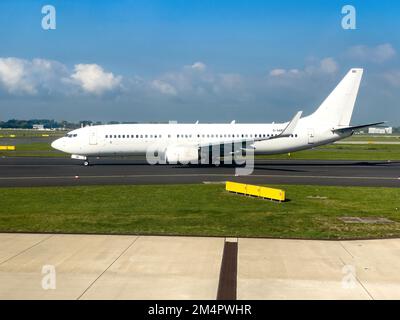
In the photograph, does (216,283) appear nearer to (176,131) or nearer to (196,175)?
(196,175)

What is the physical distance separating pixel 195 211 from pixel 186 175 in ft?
50.8

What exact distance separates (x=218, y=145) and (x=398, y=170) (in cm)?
1736

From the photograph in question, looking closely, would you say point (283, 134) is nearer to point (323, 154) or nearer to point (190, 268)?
point (323, 154)

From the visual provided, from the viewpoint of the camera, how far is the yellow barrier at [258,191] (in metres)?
23.7

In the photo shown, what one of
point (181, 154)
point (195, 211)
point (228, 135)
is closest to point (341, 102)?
point (228, 135)

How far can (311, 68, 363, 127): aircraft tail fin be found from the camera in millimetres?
43875

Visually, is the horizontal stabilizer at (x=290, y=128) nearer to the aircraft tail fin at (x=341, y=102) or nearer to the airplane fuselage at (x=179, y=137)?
the airplane fuselage at (x=179, y=137)

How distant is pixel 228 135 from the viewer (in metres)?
44.5

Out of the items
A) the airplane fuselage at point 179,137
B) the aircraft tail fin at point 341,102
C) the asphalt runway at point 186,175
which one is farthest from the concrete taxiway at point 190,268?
the aircraft tail fin at point 341,102

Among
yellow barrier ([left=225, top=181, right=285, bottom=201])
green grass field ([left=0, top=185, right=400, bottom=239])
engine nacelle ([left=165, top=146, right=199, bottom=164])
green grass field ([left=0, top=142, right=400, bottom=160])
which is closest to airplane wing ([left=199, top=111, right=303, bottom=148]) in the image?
engine nacelle ([left=165, top=146, right=199, bottom=164])

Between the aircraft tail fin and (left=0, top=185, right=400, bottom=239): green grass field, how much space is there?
16.5 metres
